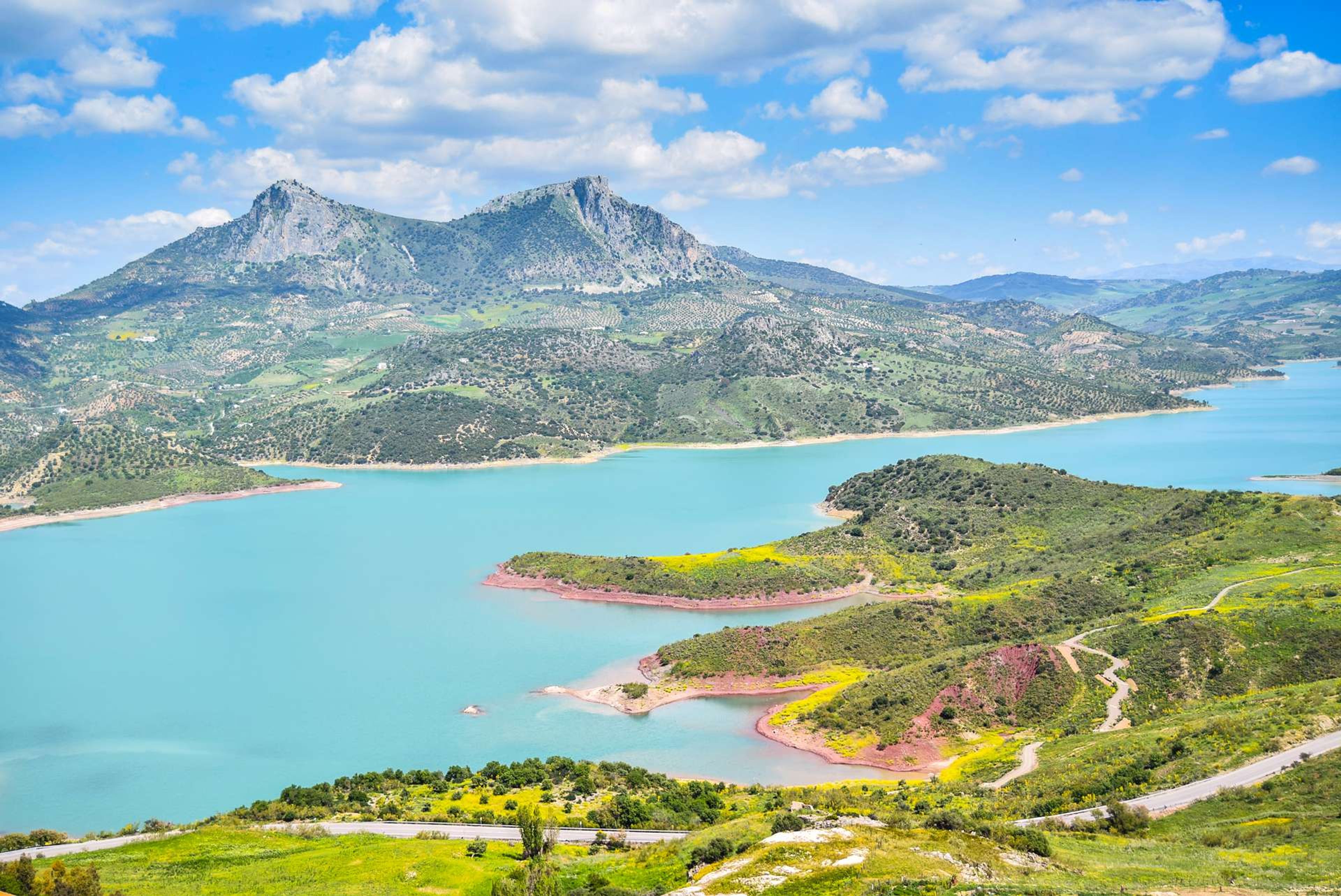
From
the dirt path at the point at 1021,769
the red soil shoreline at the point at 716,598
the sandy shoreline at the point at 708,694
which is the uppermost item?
the red soil shoreline at the point at 716,598

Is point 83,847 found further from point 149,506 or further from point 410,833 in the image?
point 149,506

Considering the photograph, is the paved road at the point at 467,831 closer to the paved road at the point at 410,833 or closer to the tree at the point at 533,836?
the paved road at the point at 410,833

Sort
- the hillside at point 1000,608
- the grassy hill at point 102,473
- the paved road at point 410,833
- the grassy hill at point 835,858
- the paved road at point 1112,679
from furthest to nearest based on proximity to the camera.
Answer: the grassy hill at point 102,473 → the hillside at point 1000,608 → the paved road at point 1112,679 → the paved road at point 410,833 → the grassy hill at point 835,858

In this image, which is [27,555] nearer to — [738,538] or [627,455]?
[738,538]

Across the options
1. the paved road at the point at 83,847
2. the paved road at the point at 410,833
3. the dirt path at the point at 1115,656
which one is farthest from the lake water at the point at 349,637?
the dirt path at the point at 1115,656

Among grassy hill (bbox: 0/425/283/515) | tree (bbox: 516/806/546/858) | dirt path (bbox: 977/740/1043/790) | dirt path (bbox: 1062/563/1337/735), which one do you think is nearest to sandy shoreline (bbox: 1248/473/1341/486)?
dirt path (bbox: 1062/563/1337/735)

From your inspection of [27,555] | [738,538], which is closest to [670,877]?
[738,538]

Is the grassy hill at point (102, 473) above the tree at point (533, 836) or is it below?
above

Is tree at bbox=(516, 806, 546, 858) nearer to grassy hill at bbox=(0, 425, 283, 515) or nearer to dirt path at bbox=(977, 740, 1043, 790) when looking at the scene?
dirt path at bbox=(977, 740, 1043, 790)

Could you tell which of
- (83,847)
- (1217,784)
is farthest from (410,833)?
(1217,784)
